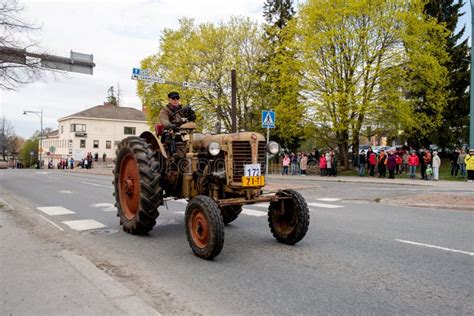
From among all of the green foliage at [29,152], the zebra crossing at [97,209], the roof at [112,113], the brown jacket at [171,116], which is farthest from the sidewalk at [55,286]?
the green foliage at [29,152]

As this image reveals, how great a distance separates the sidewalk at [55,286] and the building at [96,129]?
241 ft

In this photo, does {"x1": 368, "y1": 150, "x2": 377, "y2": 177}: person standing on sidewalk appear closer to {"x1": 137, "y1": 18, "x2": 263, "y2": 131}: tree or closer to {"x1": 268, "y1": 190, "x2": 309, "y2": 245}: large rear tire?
{"x1": 137, "y1": 18, "x2": 263, "y2": 131}: tree

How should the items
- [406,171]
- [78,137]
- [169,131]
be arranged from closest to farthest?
[169,131]
[406,171]
[78,137]

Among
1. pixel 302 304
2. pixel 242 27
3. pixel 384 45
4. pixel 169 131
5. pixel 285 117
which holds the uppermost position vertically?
pixel 242 27

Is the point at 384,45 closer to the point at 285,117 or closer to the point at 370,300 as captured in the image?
the point at 285,117

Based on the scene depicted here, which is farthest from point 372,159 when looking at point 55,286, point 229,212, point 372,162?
point 55,286

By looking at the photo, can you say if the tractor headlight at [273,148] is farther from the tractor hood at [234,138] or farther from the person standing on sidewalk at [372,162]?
the person standing on sidewalk at [372,162]

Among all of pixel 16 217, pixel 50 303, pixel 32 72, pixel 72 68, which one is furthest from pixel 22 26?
pixel 50 303

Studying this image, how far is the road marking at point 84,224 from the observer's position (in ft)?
26.3

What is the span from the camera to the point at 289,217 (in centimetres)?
642

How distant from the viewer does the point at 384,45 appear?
1039 inches

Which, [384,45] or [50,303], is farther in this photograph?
[384,45]

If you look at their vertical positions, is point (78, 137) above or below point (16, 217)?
above

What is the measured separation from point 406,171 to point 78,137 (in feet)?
213
